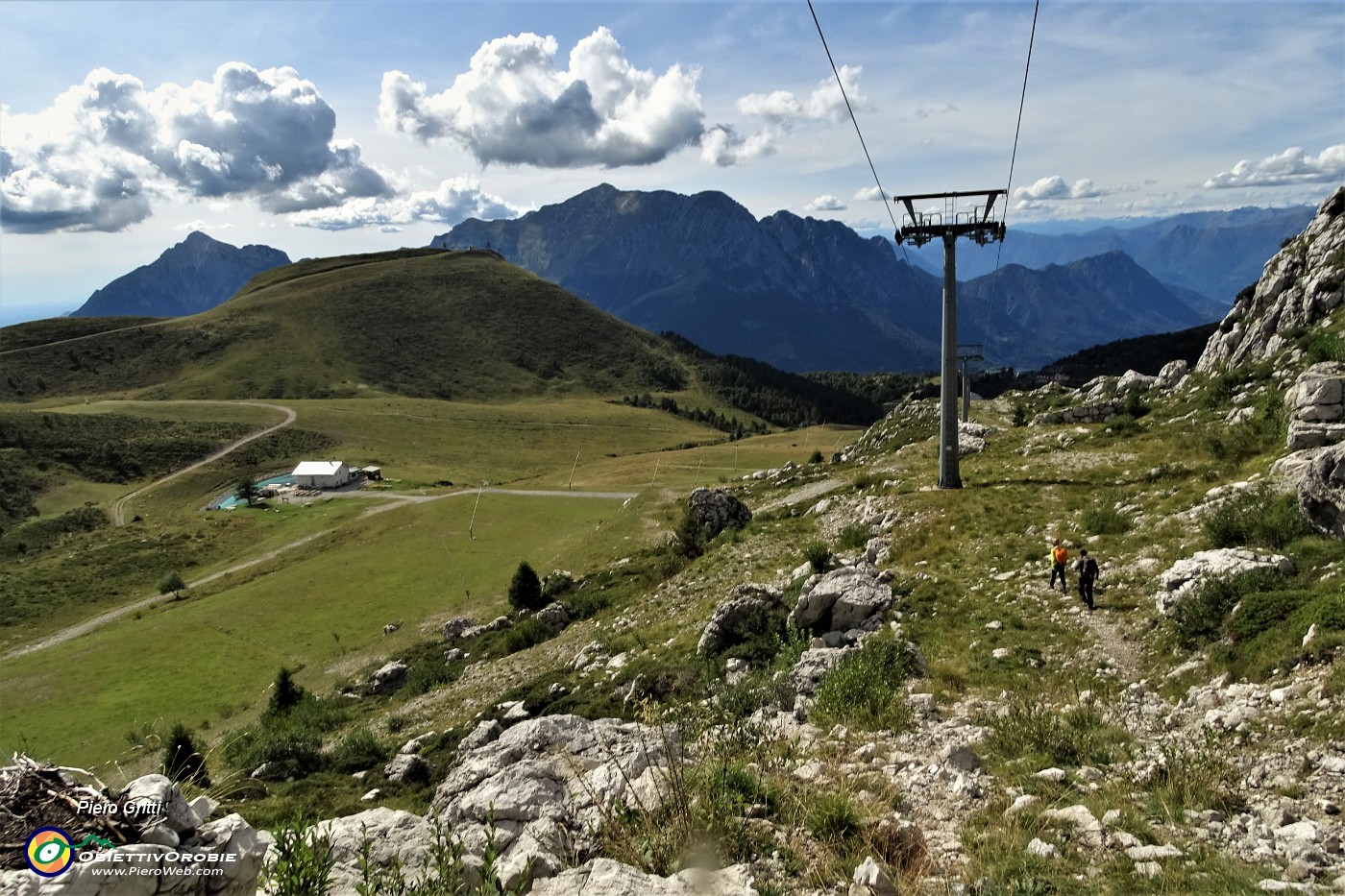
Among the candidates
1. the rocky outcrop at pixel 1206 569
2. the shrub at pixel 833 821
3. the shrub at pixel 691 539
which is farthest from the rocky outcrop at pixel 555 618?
the shrub at pixel 833 821

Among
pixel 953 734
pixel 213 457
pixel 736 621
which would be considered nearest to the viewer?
pixel 953 734

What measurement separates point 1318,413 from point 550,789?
23154 millimetres

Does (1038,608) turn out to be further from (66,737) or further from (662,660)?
(66,737)

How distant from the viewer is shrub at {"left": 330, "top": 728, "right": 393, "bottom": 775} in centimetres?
1935

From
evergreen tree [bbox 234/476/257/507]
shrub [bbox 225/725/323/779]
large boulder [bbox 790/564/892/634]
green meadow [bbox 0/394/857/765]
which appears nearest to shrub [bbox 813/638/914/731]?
large boulder [bbox 790/564/892/634]

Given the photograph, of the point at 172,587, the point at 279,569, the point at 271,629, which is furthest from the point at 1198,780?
the point at 172,587

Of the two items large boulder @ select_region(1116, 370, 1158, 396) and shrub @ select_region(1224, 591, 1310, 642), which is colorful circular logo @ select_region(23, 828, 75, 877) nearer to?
shrub @ select_region(1224, 591, 1310, 642)

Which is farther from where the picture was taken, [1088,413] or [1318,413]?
[1088,413]

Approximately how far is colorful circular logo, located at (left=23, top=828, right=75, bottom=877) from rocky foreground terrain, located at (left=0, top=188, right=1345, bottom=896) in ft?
0.51

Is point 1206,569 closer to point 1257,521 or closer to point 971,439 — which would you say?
point 1257,521

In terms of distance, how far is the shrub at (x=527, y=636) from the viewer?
29781 mm

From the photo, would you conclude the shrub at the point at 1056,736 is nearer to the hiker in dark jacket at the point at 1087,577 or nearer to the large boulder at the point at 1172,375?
the hiker in dark jacket at the point at 1087,577

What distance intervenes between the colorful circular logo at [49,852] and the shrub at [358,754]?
15866 millimetres

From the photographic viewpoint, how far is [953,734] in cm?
1012
